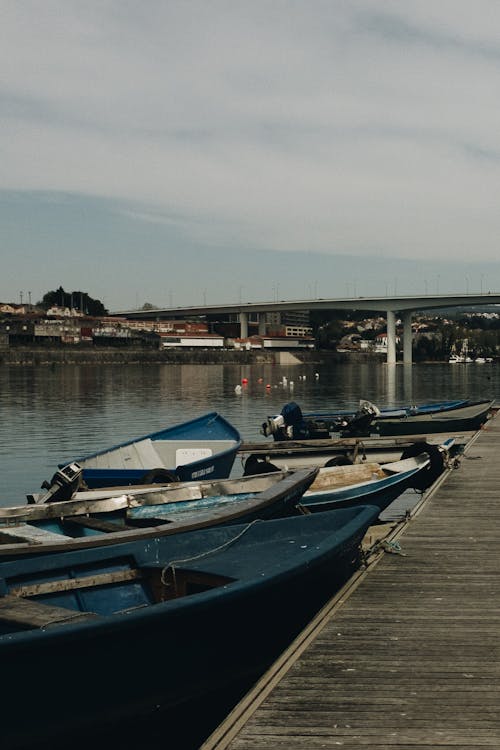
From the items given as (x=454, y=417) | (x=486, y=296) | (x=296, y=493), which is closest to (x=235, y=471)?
(x=454, y=417)

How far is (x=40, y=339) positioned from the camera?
157 metres

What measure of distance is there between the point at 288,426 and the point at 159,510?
44.1 ft

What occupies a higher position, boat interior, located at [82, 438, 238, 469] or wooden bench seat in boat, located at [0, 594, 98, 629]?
wooden bench seat in boat, located at [0, 594, 98, 629]

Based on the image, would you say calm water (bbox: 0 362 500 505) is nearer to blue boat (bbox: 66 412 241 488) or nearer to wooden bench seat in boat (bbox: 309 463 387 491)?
blue boat (bbox: 66 412 241 488)

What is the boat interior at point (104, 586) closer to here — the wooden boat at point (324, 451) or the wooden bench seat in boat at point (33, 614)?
the wooden bench seat in boat at point (33, 614)

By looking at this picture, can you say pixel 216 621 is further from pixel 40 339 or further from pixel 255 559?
pixel 40 339

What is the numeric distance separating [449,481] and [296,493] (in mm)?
5228

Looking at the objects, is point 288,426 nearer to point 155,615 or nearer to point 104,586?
point 104,586

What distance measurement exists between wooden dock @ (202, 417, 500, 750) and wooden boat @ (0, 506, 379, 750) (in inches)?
20.3

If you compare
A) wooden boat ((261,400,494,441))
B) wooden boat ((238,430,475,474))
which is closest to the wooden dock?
wooden boat ((238,430,475,474))

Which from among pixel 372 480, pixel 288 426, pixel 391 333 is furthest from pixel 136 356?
pixel 372 480

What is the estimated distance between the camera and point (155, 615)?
20.9ft

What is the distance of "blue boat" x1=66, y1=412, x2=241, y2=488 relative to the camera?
51.9 ft

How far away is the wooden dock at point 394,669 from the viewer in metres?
5.21
